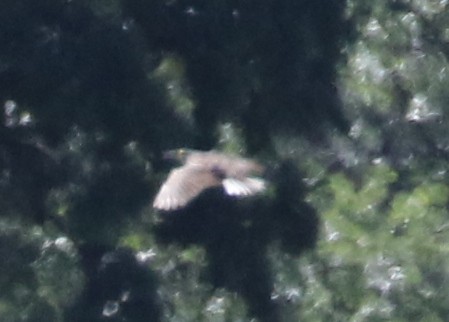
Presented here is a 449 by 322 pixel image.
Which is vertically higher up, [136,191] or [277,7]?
[277,7]

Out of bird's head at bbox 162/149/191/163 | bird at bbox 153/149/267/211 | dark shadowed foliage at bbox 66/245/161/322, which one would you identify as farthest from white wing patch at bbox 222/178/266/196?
dark shadowed foliage at bbox 66/245/161/322

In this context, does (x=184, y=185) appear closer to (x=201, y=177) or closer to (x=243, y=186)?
(x=201, y=177)

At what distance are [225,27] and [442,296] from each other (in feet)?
4.55

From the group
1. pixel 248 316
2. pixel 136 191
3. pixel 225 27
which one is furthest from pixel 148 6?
pixel 248 316

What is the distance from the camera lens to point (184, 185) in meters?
5.53

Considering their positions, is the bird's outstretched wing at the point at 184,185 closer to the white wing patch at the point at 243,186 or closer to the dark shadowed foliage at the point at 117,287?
the white wing patch at the point at 243,186

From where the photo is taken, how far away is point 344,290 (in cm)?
587

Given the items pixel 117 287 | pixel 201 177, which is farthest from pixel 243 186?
pixel 117 287

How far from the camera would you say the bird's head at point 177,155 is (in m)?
5.72

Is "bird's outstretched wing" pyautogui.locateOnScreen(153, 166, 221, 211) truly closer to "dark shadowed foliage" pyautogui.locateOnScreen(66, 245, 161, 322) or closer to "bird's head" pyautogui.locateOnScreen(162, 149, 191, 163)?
"bird's head" pyautogui.locateOnScreen(162, 149, 191, 163)

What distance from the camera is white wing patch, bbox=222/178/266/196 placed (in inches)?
221

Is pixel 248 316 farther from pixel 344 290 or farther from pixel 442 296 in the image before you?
pixel 442 296

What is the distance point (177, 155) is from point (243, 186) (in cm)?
28

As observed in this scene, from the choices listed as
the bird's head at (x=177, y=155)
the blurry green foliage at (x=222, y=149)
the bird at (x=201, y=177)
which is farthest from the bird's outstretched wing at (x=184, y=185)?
the blurry green foliage at (x=222, y=149)
